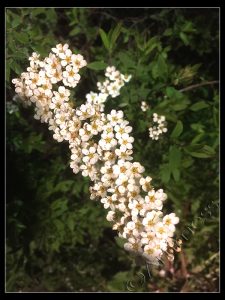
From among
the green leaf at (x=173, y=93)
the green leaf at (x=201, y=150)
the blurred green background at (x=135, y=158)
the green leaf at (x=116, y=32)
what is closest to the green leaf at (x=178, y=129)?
the blurred green background at (x=135, y=158)

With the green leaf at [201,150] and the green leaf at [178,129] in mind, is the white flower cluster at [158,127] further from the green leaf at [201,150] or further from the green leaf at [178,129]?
the green leaf at [201,150]

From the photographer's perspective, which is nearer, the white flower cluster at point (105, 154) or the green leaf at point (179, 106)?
the white flower cluster at point (105, 154)

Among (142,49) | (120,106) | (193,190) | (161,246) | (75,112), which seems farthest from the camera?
(193,190)

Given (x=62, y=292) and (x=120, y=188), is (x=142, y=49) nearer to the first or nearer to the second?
(x=120, y=188)

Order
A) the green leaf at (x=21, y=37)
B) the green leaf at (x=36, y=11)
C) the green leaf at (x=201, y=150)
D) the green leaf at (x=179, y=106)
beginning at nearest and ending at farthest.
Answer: the green leaf at (x=21, y=37) < the green leaf at (x=201, y=150) < the green leaf at (x=179, y=106) < the green leaf at (x=36, y=11)

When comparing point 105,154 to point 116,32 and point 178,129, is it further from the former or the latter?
point 116,32

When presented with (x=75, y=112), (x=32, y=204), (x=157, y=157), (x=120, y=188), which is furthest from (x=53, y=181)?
(x=120, y=188)

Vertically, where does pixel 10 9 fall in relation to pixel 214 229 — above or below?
above

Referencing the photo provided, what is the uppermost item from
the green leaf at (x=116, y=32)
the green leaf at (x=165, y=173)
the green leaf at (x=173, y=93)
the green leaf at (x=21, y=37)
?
the green leaf at (x=116, y=32)
